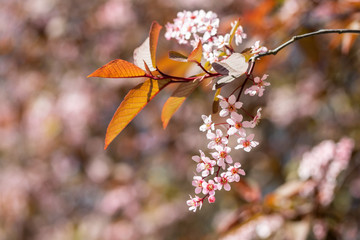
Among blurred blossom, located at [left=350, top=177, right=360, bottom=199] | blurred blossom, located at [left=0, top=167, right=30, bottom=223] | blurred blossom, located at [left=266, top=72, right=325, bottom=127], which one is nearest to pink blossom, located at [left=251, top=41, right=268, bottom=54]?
blurred blossom, located at [left=350, top=177, right=360, bottom=199]

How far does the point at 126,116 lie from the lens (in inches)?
24.3

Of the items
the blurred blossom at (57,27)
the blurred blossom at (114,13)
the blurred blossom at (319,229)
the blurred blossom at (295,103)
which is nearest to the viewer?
the blurred blossom at (319,229)

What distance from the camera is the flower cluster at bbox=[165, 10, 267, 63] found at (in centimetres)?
64

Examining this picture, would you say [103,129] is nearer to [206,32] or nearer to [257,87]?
[206,32]

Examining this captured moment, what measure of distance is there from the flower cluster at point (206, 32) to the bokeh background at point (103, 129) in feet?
4.35

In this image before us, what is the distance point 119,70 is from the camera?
0.60 metres

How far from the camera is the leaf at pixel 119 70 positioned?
58 cm

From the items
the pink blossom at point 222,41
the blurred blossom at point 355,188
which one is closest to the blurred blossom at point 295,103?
the blurred blossom at point 355,188

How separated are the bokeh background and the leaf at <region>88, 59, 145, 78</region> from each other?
1473 mm

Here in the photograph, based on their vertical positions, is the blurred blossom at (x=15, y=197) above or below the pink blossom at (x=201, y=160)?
above

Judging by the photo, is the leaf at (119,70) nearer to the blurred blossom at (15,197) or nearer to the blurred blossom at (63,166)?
the blurred blossom at (63,166)

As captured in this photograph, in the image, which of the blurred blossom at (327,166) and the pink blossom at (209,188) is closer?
the pink blossom at (209,188)

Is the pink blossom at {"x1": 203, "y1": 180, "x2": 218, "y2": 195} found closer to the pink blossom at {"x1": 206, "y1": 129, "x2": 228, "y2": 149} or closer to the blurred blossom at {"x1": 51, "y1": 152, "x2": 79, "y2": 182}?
the pink blossom at {"x1": 206, "y1": 129, "x2": 228, "y2": 149}

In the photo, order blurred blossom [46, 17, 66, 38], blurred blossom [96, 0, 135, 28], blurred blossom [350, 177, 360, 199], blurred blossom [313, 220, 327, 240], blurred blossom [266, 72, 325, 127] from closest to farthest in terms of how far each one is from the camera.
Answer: blurred blossom [313, 220, 327, 240]
blurred blossom [350, 177, 360, 199]
blurred blossom [46, 17, 66, 38]
blurred blossom [266, 72, 325, 127]
blurred blossom [96, 0, 135, 28]
